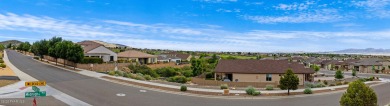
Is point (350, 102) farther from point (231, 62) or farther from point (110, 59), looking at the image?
point (110, 59)

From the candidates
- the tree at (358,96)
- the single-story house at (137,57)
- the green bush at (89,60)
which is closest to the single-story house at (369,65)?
the single-story house at (137,57)

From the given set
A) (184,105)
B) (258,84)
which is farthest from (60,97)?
(258,84)

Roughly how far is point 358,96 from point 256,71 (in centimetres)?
2694

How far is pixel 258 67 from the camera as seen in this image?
4416cm

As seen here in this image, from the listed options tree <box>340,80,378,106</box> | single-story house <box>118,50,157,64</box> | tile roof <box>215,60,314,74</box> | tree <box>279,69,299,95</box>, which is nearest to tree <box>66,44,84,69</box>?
single-story house <box>118,50,157,64</box>

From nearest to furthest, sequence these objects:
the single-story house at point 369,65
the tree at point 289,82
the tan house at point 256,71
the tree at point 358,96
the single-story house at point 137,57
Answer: the tree at point 358,96, the tree at point 289,82, the tan house at point 256,71, the single-story house at point 137,57, the single-story house at point 369,65

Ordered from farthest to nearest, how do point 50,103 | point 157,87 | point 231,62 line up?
1. point 231,62
2. point 157,87
3. point 50,103

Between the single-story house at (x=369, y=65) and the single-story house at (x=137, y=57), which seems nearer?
the single-story house at (x=137, y=57)

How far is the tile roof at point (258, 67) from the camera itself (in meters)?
43.0

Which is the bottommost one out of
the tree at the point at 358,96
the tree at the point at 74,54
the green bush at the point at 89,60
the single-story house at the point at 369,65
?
the single-story house at the point at 369,65

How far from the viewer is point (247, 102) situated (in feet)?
76.9

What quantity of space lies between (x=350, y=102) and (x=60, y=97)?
62.9ft

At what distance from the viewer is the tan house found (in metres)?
42.7

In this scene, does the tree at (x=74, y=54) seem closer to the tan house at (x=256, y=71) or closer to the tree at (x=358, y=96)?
the tan house at (x=256, y=71)
